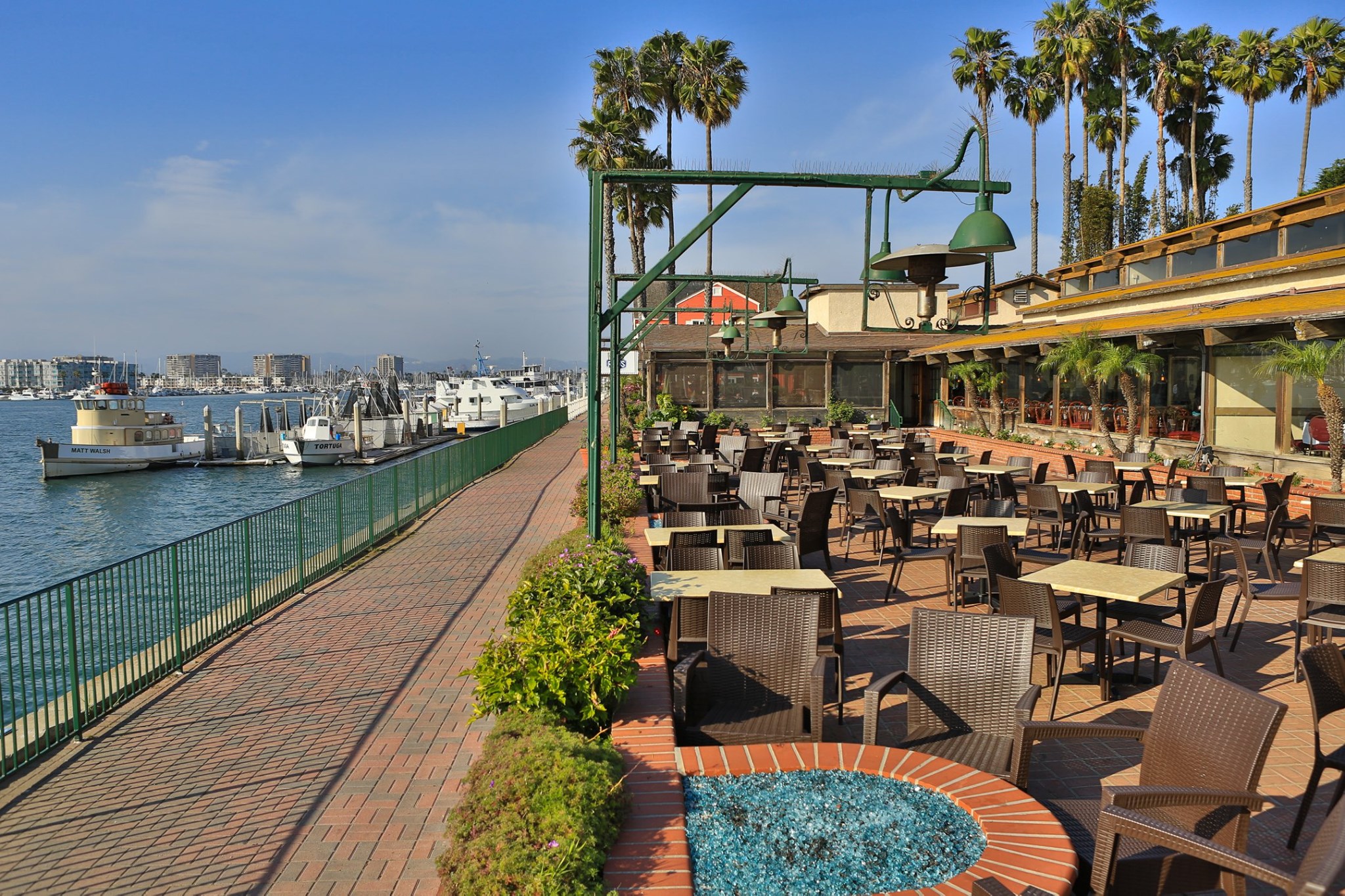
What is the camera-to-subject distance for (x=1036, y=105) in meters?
43.7

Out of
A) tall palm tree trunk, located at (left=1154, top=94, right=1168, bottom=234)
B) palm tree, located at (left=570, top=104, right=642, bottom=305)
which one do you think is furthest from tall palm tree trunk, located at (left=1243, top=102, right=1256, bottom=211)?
palm tree, located at (left=570, top=104, right=642, bottom=305)

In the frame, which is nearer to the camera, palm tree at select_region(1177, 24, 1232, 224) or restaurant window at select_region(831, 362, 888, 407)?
restaurant window at select_region(831, 362, 888, 407)

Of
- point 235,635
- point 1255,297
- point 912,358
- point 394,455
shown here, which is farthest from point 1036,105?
point 235,635

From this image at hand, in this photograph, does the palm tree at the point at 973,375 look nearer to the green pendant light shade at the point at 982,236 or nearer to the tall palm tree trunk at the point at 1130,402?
the tall palm tree trunk at the point at 1130,402

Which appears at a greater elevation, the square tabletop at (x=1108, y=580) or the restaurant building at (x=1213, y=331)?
the restaurant building at (x=1213, y=331)

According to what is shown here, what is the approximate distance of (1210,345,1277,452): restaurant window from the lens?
15.3 m

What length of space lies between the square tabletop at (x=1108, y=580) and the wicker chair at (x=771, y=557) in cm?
150

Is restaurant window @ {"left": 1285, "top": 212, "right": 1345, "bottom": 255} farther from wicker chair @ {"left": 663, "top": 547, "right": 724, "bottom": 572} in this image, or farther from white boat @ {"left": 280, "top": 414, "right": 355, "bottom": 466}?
white boat @ {"left": 280, "top": 414, "right": 355, "bottom": 466}

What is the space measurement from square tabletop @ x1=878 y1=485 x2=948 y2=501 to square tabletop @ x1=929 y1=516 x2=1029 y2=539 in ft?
3.32

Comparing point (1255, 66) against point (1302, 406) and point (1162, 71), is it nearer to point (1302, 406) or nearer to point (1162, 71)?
point (1162, 71)

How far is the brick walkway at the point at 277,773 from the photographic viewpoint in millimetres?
4074

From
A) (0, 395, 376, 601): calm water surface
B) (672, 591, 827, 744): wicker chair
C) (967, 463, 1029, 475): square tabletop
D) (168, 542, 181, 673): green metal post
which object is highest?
(967, 463, 1029, 475): square tabletop

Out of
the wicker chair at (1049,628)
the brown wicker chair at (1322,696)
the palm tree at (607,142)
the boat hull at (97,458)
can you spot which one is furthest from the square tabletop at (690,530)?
the boat hull at (97,458)

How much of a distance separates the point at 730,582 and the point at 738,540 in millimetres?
1401
